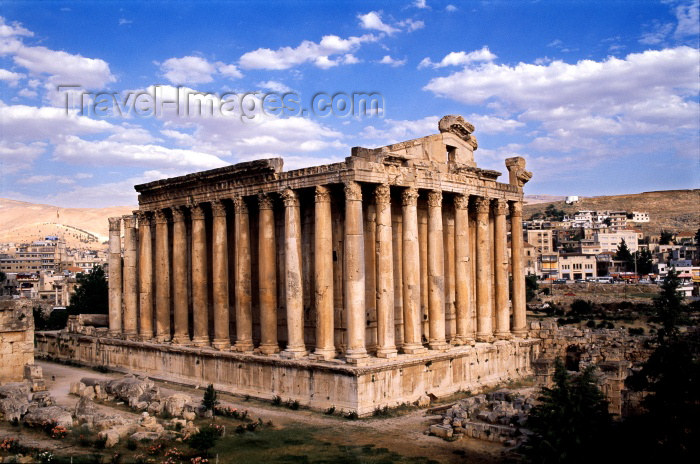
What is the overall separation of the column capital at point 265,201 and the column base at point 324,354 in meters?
6.68

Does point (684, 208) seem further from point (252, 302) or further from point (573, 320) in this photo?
point (252, 302)

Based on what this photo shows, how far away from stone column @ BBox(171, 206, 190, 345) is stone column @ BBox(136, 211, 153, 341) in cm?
225

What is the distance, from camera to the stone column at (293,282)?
2506 cm

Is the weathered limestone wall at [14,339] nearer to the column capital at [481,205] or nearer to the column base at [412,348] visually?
the column base at [412,348]

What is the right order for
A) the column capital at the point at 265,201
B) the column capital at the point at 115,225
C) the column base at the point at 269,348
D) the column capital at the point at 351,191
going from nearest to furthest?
the column capital at the point at 351,191, the column base at the point at 269,348, the column capital at the point at 265,201, the column capital at the point at 115,225

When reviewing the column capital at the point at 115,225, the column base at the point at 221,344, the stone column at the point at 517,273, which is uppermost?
the column capital at the point at 115,225

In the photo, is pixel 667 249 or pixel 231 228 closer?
pixel 231 228

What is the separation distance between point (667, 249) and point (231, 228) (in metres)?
111

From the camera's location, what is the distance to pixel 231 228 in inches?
1250

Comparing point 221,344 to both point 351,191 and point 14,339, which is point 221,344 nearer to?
point 14,339

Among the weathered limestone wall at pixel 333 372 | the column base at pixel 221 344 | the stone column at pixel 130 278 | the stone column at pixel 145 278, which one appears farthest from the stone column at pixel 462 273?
the stone column at pixel 130 278

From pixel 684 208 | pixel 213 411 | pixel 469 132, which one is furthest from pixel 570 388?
pixel 684 208

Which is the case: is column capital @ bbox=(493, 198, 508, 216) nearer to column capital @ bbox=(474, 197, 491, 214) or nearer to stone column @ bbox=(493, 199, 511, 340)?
stone column @ bbox=(493, 199, 511, 340)

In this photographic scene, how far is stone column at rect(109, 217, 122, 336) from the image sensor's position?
37.2 meters
